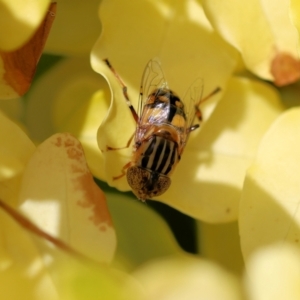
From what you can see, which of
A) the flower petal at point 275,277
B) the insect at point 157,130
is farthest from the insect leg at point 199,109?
the flower petal at point 275,277

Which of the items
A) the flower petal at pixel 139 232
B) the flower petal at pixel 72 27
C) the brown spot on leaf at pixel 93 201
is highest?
the flower petal at pixel 72 27

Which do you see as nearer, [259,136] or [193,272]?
[193,272]

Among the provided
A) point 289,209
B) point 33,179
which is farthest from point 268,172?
point 33,179

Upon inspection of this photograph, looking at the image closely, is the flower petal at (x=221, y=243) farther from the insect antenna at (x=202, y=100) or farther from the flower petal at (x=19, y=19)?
the flower petal at (x=19, y=19)

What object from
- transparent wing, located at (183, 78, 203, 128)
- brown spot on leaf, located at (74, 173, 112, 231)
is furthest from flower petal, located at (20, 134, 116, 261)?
transparent wing, located at (183, 78, 203, 128)

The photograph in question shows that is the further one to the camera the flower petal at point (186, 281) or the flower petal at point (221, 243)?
the flower petal at point (221, 243)

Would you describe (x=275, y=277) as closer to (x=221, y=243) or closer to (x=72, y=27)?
(x=221, y=243)

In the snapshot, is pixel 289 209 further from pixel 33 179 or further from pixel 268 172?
pixel 33 179
